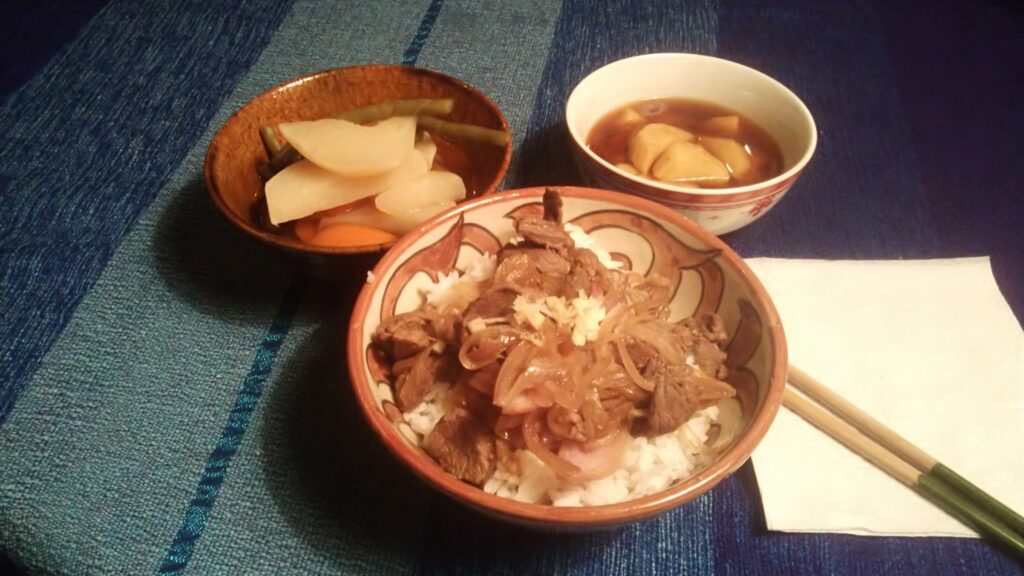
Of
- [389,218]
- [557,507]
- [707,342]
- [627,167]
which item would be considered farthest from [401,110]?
[557,507]

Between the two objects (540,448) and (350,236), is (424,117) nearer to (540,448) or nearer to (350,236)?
(350,236)

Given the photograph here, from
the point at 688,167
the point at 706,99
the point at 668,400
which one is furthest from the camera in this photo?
the point at 706,99

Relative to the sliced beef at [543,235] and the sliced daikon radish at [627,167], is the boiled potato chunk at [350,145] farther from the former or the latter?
the sliced daikon radish at [627,167]

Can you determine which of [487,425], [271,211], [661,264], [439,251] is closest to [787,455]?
[661,264]

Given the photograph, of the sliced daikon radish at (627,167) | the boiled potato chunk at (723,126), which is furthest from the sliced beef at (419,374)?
the boiled potato chunk at (723,126)

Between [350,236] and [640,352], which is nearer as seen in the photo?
[640,352]

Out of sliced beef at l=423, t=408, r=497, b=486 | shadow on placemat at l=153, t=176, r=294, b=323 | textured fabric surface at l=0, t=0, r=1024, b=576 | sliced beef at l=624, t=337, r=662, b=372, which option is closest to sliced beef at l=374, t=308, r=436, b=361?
sliced beef at l=423, t=408, r=497, b=486

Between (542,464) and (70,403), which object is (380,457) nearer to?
(542,464)
